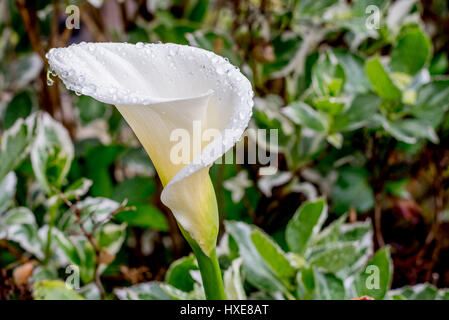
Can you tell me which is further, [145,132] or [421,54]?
[421,54]

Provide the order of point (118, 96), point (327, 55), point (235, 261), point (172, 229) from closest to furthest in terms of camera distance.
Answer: point (118, 96) → point (235, 261) → point (327, 55) → point (172, 229)

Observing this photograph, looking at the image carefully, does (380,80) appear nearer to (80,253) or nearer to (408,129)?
(408,129)

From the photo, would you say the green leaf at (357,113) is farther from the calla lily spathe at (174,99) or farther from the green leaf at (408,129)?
the calla lily spathe at (174,99)

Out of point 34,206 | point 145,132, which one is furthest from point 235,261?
point 34,206

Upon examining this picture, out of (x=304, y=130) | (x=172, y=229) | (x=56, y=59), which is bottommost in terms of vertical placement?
(x=172, y=229)

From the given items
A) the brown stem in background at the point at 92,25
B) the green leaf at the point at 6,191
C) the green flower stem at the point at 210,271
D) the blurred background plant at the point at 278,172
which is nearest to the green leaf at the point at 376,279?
the blurred background plant at the point at 278,172

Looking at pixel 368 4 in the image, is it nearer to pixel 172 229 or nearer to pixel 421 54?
pixel 421 54

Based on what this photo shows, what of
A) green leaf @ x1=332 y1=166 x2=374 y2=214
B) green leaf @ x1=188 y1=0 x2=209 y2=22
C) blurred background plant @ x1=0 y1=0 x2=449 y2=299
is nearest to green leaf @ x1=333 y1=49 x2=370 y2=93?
blurred background plant @ x1=0 y1=0 x2=449 y2=299
